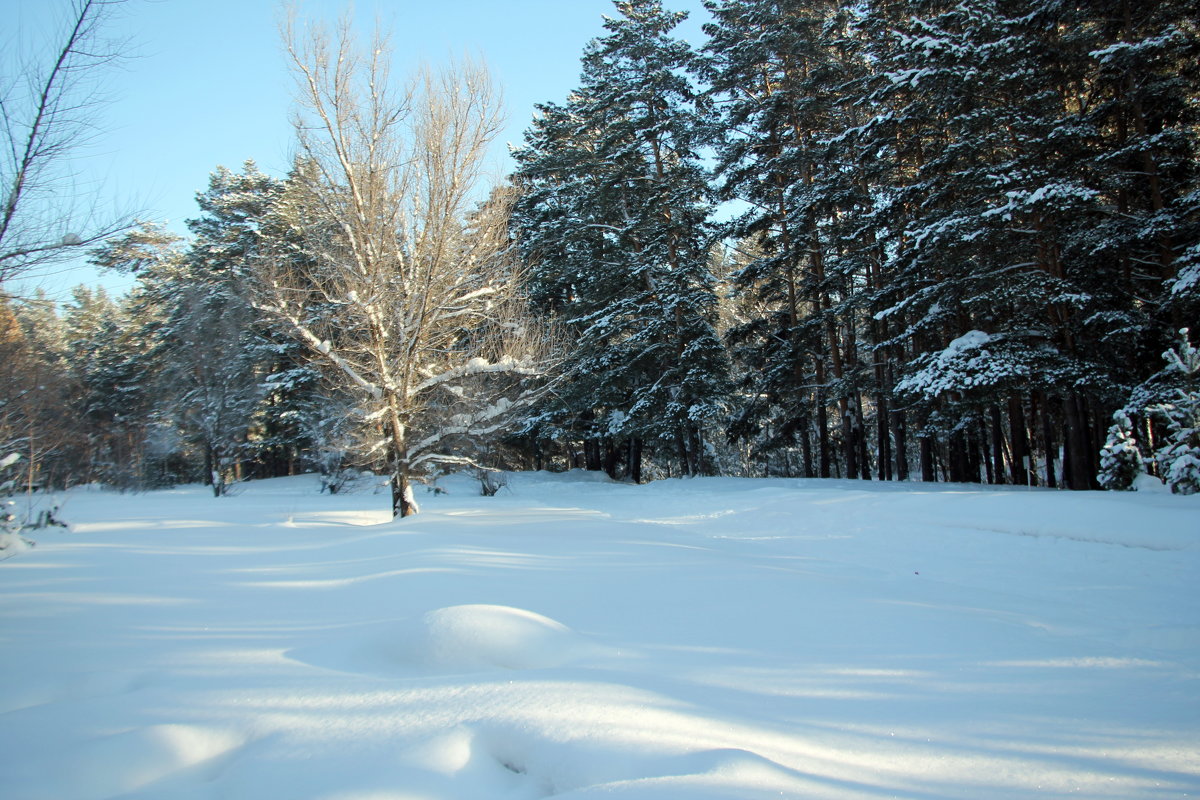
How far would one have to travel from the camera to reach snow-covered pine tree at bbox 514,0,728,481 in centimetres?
1991

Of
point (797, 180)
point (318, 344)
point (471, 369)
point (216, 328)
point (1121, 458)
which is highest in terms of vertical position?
point (797, 180)

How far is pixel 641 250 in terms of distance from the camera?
71.9 ft

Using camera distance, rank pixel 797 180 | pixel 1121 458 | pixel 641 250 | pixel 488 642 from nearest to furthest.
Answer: pixel 488 642 < pixel 1121 458 < pixel 797 180 < pixel 641 250

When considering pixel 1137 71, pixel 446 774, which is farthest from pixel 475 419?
pixel 1137 71

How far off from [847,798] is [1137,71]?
1562 centimetres

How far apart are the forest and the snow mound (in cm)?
461

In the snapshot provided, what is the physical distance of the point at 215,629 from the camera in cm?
393

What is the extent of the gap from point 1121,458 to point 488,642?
11.1 metres

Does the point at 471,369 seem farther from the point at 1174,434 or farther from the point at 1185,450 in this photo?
the point at 1174,434

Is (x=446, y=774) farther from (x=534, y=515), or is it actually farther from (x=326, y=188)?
(x=326, y=188)

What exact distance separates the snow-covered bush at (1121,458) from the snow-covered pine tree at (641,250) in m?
10.4

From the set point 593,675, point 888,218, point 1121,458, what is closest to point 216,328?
point 888,218

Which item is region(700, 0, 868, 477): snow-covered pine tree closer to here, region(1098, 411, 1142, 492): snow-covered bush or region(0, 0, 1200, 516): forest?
region(0, 0, 1200, 516): forest

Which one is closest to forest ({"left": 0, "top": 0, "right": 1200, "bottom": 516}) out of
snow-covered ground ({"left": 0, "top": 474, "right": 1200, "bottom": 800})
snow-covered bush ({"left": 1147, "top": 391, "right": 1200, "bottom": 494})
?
snow-covered bush ({"left": 1147, "top": 391, "right": 1200, "bottom": 494})
